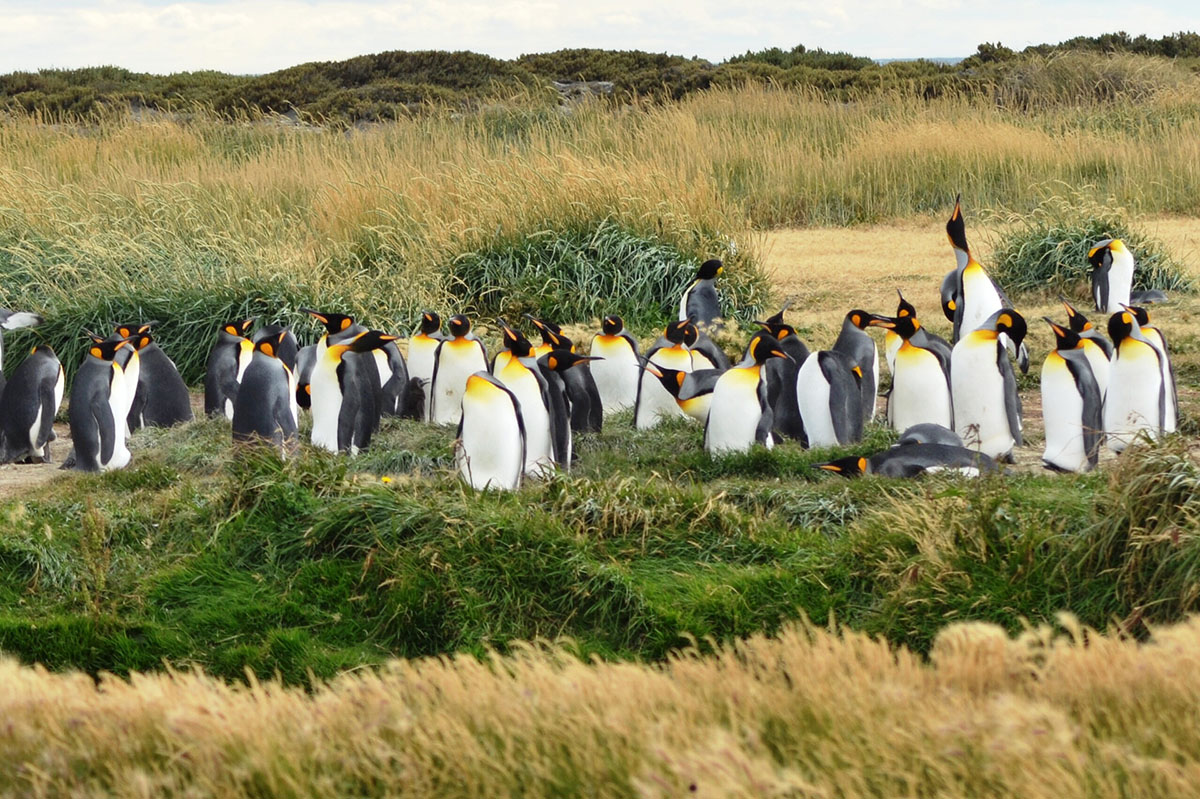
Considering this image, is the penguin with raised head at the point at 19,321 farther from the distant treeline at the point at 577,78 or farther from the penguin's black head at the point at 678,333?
the distant treeline at the point at 577,78

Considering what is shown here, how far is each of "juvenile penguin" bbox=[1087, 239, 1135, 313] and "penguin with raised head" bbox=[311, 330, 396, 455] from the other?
6.17 meters

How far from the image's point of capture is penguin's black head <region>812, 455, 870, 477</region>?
20.4 feet

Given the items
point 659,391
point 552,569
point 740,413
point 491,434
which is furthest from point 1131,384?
point 552,569

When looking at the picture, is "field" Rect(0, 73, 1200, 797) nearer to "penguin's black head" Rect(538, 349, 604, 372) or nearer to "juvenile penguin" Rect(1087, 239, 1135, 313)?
"penguin's black head" Rect(538, 349, 604, 372)

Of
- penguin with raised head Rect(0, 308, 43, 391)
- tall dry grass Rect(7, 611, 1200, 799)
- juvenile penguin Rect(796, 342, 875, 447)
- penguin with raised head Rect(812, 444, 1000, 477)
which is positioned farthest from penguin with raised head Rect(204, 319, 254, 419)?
tall dry grass Rect(7, 611, 1200, 799)

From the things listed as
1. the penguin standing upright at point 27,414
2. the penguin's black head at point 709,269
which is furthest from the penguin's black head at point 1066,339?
the penguin standing upright at point 27,414

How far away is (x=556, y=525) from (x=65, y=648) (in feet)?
6.14

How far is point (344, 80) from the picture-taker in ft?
123

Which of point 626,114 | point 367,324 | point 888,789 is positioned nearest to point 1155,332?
point 367,324

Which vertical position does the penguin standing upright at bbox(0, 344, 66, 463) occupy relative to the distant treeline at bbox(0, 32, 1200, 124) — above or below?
below

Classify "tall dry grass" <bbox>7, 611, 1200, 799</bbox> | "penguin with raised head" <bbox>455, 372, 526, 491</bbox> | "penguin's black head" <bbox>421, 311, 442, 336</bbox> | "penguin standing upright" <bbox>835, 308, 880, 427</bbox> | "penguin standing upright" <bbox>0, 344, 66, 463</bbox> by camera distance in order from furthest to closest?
"penguin's black head" <bbox>421, 311, 442, 336</bbox>, "penguin standing upright" <bbox>835, 308, 880, 427</bbox>, "penguin standing upright" <bbox>0, 344, 66, 463</bbox>, "penguin with raised head" <bbox>455, 372, 526, 491</bbox>, "tall dry grass" <bbox>7, 611, 1200, 799</bbox>

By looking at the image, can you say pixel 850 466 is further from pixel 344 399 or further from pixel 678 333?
pixel 344 399

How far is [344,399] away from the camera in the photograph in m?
7.50

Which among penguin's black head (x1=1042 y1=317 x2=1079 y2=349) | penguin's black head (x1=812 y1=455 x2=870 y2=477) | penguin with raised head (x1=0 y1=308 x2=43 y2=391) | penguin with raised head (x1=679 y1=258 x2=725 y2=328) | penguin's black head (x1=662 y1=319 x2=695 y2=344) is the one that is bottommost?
penguin's black head (x1=812 y1=455 x2=870 y2=477)
